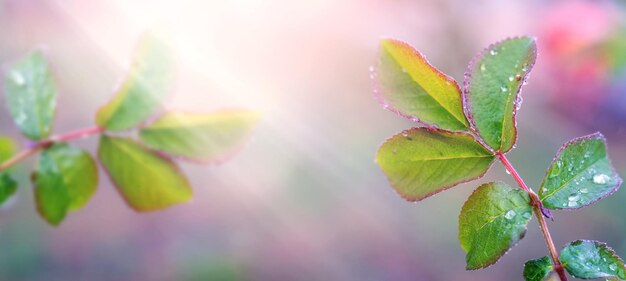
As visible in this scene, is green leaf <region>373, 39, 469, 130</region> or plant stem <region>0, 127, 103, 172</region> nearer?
green leaf <region>373, 39, 469, 130</region>

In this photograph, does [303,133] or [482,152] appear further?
[303,133]

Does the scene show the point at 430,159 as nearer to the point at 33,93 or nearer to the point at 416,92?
the point at 416,92

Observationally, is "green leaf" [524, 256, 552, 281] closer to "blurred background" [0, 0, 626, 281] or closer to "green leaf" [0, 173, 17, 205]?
"green leaf" [0, 173, 17, 205]

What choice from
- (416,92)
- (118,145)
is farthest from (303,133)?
(416,92)

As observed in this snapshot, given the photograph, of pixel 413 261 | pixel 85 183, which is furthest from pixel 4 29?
pixel 85 183

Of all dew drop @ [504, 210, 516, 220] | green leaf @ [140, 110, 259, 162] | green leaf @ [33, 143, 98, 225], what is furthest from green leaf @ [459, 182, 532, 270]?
green leaf @ [33, 143, 98, 225]

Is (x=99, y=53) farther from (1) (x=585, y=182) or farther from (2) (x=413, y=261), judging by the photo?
(1) (x=585, y=182)
